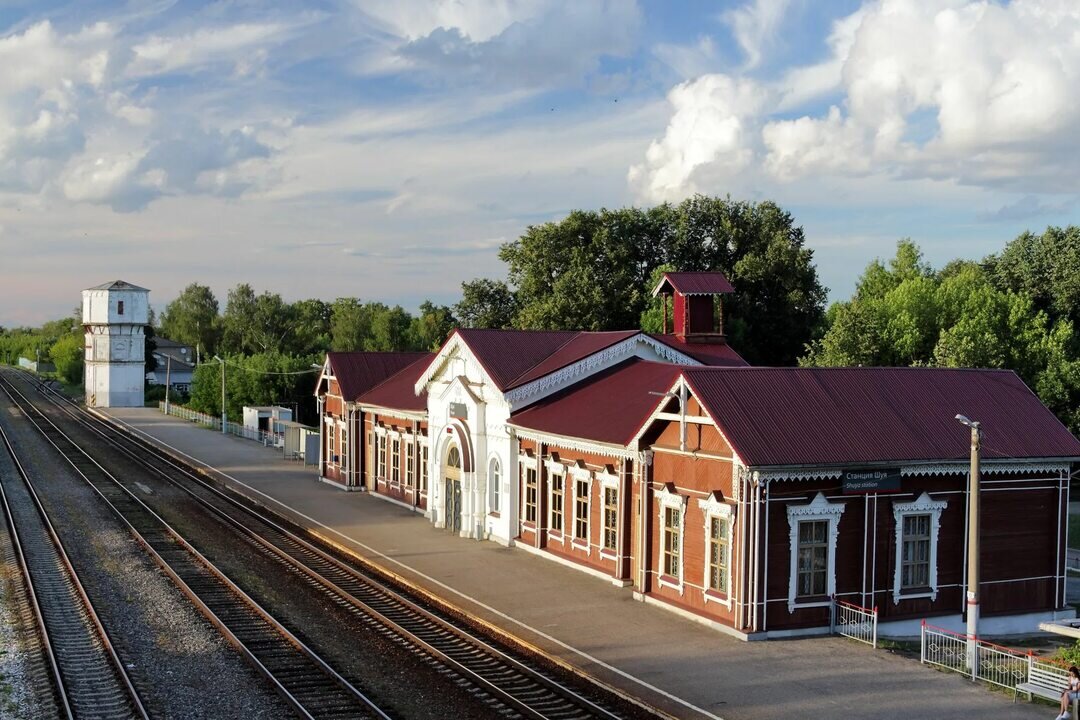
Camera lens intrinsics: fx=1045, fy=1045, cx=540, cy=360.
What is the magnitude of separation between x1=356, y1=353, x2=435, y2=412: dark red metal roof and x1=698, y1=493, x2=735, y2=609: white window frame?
1599cm

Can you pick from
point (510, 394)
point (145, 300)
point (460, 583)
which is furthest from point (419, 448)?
point (145, 300)

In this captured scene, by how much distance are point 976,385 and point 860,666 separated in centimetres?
949

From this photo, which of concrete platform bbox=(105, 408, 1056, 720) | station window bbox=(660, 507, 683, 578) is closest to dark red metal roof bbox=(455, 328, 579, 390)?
concrete platform bbox=(105, 408, 1056, 720)

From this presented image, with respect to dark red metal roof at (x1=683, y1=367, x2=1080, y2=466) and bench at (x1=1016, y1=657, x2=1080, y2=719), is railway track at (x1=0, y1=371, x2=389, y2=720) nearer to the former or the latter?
dark red metal roof at (x1=683, y1=367, x2=1080, y2=466)

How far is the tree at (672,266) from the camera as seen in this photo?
199 ft

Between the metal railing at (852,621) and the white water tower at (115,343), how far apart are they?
82299mm

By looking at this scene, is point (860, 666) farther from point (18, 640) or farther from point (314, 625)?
point (18, 640)

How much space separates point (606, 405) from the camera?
27.4 meters

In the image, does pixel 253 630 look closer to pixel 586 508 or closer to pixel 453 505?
pixel 586 508

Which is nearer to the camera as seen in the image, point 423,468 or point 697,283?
point 697,283

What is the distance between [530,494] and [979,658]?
13190 millimetres

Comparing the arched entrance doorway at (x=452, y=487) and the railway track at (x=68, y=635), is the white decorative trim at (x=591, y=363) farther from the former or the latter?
the railway track at (x=68, y=635)

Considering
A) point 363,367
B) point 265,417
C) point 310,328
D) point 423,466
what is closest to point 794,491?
point 423,466

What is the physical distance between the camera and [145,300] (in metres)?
96.4
